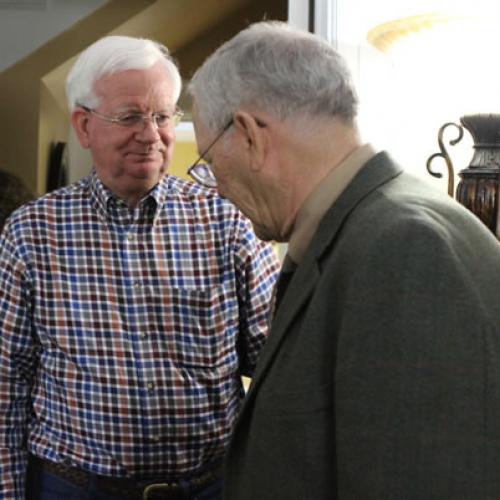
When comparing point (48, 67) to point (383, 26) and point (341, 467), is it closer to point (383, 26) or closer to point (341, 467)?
point (383, 26)

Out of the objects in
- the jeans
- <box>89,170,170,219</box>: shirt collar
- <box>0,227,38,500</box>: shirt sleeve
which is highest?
<box>89,170,170,219</box>: shirt collar

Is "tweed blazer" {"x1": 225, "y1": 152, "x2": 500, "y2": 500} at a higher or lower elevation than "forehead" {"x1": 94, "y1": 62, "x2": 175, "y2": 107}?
lower

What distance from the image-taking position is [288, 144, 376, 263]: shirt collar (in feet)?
3.98

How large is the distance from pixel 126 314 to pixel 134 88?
45 cm

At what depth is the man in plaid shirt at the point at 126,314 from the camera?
5.86 ft

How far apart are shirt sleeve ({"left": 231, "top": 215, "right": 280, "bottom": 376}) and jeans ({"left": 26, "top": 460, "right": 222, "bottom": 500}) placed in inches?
10.8

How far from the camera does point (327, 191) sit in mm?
1222

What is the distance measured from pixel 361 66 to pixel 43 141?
235 cm

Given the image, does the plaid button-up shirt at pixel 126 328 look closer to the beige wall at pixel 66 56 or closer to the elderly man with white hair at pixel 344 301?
the elderly man with white hair at pixel 344 301

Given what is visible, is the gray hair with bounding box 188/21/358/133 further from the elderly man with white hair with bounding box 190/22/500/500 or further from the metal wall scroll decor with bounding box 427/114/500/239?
the metal wall scroll decor with bounding box 427/114/500/239

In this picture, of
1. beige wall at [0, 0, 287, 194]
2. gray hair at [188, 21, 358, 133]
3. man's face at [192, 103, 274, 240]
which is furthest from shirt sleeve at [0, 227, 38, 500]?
beige wall at [0, 0, 287, 194]

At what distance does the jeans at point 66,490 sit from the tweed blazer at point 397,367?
69 centimetres

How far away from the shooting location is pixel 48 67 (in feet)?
14.8

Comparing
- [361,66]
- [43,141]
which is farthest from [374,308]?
[43,141]
